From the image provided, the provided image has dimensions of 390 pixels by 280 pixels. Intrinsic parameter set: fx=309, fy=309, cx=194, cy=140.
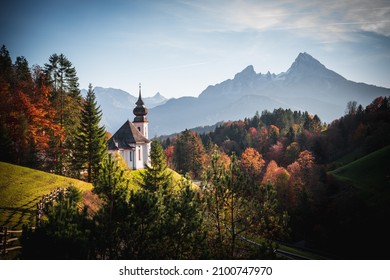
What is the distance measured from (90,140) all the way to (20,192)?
1132 cm

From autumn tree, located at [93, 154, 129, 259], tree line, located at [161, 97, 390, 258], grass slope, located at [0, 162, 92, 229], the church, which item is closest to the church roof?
the church

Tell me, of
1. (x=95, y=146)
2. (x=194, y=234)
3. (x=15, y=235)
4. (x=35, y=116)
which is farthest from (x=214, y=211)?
(x=95, y=146)

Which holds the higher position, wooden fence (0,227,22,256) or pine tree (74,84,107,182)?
pine tree (74,84,107,182)

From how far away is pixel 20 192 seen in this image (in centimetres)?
1697

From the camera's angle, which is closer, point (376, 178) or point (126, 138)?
point (376, 178)

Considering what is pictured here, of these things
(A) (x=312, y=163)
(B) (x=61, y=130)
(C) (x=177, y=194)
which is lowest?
(C) (x=177, y=194)

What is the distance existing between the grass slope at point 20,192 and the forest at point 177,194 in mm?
1647

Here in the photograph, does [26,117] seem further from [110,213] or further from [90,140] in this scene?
[110,213]

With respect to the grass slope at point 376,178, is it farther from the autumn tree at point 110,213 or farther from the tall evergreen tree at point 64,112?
the tall evergreen tree at point 64,112

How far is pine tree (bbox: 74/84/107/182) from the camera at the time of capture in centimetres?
2770

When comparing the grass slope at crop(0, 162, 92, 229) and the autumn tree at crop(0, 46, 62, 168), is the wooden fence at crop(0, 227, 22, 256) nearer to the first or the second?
the grass slope at crop(0, 162, 92, 229)

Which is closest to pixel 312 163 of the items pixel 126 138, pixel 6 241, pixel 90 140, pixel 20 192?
pixel 126 138

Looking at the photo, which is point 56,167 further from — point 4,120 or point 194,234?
point 194,234

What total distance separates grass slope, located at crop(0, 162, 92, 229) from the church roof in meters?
15.4
